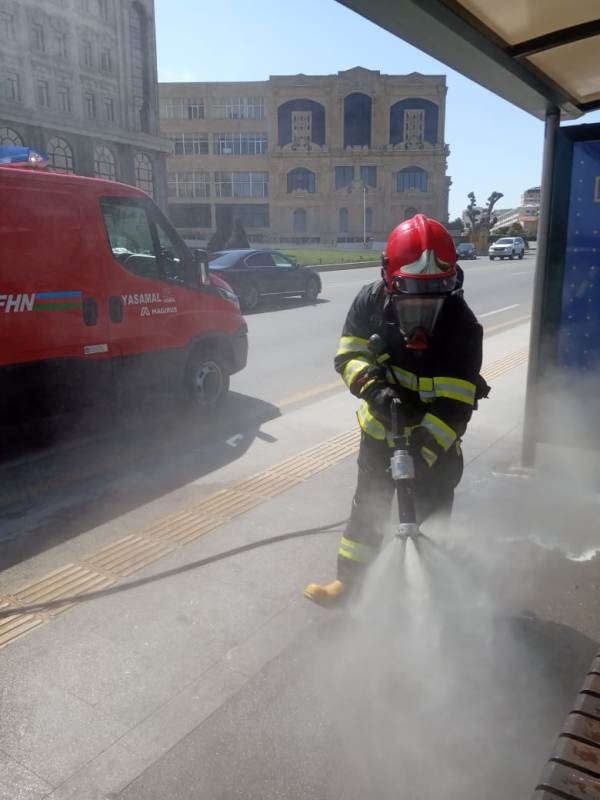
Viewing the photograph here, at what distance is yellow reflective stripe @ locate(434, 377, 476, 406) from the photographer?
2.69 m

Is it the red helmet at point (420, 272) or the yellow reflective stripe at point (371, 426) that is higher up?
the red helmet at point (420, 272)

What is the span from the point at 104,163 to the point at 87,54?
30.6 ft

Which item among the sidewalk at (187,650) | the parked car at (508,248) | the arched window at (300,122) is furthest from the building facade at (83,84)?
the sidewalk at (187,650)

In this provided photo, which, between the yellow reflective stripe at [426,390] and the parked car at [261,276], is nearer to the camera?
the yellow reflective stripe at [426,390]

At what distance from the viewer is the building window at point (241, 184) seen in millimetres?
71625

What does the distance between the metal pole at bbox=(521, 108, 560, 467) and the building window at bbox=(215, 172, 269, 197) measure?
71.2m

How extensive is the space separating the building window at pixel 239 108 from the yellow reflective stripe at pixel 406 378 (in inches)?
2939

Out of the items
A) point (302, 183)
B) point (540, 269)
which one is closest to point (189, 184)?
point (302, 183)

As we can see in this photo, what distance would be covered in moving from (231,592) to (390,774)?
1358 millimetres

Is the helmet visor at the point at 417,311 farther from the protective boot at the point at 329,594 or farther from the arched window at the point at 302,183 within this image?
the arched window at the point at 302,183

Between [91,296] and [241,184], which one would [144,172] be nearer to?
[241,184]

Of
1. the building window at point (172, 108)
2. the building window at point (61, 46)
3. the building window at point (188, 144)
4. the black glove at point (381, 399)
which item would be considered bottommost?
the black glove at point (381, 399)

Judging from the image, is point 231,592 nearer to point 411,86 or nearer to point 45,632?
point 45,632

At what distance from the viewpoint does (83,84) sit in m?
34.5
